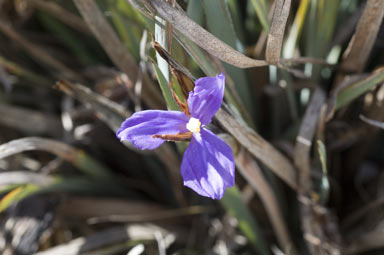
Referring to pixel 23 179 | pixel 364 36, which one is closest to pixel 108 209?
pixel 23 179

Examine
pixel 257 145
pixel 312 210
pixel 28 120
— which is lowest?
pixel 312 210

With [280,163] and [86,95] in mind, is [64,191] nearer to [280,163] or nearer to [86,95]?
[86,95]

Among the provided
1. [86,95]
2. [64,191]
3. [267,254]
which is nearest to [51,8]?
[86,95]

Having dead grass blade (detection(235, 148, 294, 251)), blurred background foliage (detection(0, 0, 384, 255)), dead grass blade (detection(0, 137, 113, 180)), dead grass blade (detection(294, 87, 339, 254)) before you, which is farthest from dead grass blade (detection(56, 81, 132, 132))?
dead grass blade (detection(294, 87, 339, 254))

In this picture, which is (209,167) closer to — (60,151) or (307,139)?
(307,139)

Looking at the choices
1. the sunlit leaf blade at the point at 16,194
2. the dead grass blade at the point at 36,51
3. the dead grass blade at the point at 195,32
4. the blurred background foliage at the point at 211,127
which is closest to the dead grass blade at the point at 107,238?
the blurred background foliage at the point at 211,127

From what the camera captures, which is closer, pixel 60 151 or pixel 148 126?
pixel 148 126
